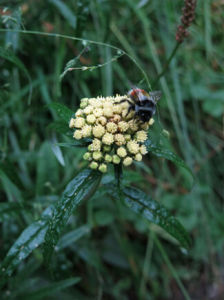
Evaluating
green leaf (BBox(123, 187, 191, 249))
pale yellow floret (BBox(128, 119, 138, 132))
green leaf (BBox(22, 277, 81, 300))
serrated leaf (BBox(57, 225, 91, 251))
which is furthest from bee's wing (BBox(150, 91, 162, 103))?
green leaf (BBox(22, 277, 81, 300))

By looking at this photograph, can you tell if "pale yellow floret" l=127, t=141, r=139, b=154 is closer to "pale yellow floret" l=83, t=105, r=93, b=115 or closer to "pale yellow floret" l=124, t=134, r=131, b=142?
"pale yellow floret" l=124, t=134, r=131, b=142

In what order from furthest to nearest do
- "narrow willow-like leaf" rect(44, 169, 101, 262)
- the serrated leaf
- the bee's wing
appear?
1. the serrated leaf
2. the bee's wing
3. "narrow willow-like leaf" rect(44, 169, 101, 262)

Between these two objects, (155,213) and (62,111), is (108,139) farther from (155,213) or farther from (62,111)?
(155,213)

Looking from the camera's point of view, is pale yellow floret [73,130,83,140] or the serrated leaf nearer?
pale yellow floret [73,130,83,140]

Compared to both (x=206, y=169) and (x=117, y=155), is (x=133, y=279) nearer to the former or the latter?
(x=206, y=169)

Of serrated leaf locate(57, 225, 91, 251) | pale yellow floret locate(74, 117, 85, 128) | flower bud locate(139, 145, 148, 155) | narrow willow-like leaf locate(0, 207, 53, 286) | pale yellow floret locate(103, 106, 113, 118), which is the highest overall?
pale yellow floret locate(103, 106, 113, 118)

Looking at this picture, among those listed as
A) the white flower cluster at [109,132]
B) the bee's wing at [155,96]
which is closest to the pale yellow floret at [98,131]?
the white flower cluster at [109,132]
